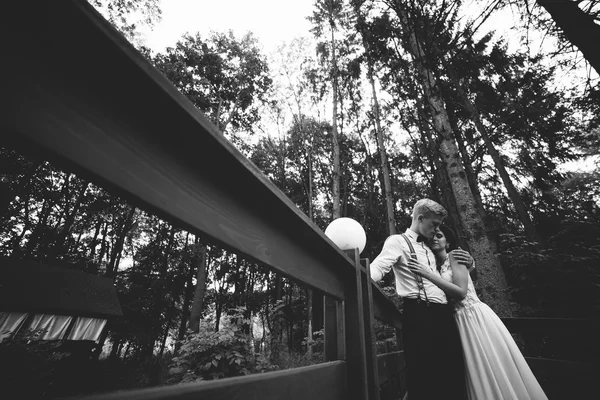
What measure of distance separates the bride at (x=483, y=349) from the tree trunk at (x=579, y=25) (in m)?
3.62

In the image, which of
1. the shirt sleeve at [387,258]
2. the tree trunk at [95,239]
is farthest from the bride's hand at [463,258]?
the tree trunk at [95,239]

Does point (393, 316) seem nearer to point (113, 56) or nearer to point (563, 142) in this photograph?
point (113, 56)

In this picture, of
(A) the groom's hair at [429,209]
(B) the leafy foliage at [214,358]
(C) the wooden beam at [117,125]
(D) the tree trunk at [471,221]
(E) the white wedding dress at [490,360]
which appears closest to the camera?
(C) the wooden beam at [117,125]

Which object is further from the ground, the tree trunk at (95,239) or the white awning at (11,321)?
the tree trunk at (95,239)

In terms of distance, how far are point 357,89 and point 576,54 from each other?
937 centimetres

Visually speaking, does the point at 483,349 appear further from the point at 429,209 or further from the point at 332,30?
the point at 332,30

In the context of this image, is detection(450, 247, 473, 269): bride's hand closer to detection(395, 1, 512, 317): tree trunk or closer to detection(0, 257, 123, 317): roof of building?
detection(395, 1, 512, 317): tree trunk

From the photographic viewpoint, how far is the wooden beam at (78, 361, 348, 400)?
435mm

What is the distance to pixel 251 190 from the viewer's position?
2.24 feet

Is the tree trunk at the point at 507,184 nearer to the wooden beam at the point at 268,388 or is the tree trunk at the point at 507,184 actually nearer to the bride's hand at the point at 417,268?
the bride's hand at the point at 417,268

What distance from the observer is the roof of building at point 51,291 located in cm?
766

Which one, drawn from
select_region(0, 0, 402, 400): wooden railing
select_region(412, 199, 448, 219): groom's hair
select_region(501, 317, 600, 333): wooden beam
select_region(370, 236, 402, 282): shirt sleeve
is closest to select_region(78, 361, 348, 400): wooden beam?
select_region(0, 0, 402, 400): wooden railing

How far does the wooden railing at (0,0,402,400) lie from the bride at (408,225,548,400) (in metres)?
1.71

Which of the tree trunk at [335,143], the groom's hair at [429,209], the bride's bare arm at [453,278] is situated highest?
the tree trunk at [335,143]
